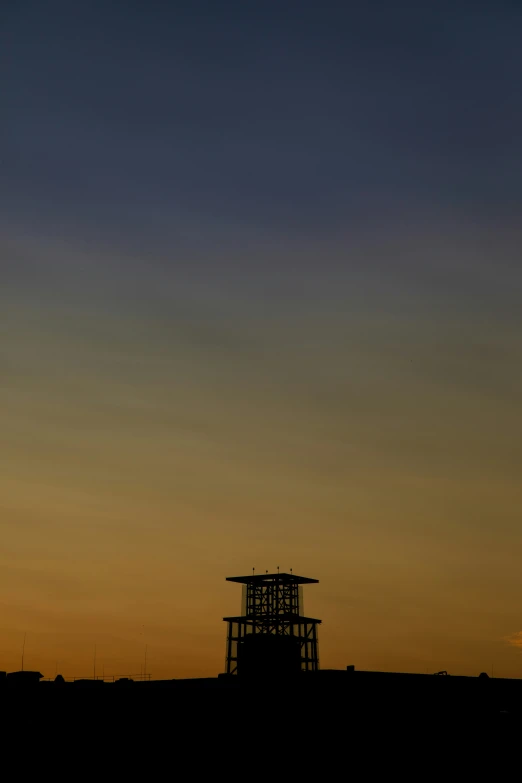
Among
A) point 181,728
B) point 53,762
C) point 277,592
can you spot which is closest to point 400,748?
point 181,728

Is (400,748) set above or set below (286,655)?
below

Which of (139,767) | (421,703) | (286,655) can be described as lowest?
(139,767)

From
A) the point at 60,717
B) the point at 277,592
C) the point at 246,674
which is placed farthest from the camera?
the point at 277,592

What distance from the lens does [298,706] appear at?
188ft

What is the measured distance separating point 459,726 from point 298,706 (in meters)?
9.45

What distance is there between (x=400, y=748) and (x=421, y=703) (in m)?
5.40

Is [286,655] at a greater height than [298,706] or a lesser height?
greater

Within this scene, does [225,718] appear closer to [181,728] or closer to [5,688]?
[181,728]

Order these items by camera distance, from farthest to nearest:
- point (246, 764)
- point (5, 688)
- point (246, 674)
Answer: point (246, 674) < point (5, 688) < point (246, 764)

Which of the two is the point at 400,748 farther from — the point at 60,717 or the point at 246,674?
the point at 246,674

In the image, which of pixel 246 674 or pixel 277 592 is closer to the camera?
pixel 246 674

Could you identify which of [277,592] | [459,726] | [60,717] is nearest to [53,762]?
[60,717]

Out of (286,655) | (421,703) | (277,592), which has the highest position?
(277,592)

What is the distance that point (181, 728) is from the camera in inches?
2235
